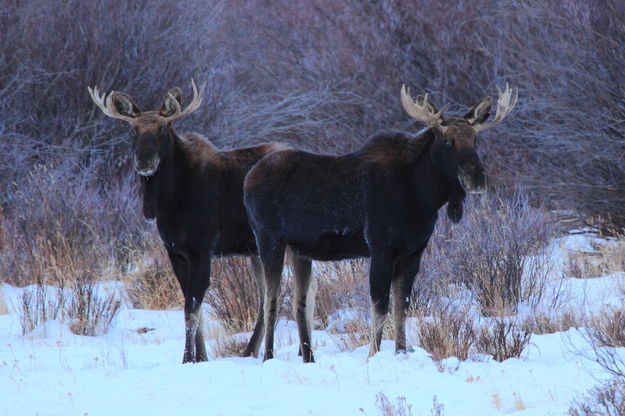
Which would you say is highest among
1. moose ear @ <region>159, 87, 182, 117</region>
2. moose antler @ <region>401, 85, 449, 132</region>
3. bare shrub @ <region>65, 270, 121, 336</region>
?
moose ear @ <region>159, 87, 182, 117</region>

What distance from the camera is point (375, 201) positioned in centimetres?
746

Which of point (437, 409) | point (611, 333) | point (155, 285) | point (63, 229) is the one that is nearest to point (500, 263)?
point (611, 333)

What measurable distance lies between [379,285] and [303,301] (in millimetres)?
811

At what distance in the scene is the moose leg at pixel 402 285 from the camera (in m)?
7.43

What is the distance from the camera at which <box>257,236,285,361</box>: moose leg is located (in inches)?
306

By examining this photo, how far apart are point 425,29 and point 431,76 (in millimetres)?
1004

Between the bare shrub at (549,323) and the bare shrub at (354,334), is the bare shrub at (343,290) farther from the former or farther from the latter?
the bare shrub at (549,323)

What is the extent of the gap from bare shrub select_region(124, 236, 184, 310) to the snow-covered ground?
Result: 2595mm

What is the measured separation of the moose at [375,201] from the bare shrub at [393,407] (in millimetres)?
1613

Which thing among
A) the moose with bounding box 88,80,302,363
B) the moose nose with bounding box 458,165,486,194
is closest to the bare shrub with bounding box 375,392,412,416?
the moose nose with bounding box 458,165,486,194

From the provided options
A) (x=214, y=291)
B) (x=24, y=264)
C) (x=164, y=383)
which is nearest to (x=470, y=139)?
(x=164, y=383)

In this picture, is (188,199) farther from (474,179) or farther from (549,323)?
(549,323)

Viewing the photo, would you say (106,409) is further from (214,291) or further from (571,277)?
(571,277)

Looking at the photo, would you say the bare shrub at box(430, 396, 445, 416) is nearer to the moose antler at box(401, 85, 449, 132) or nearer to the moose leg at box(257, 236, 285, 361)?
the moose leg at box(257, 236, 285, 361)
